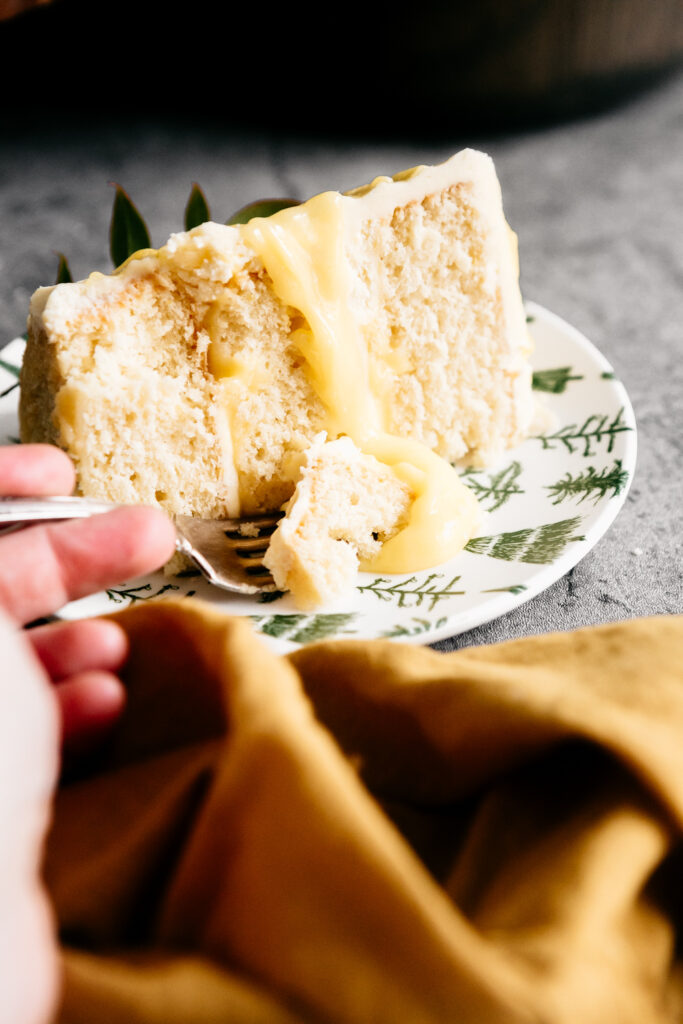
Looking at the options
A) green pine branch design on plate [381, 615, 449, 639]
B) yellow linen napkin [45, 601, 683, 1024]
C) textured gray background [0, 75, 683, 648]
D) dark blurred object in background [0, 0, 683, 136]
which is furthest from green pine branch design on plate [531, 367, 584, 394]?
dark blurred object in background [0, 0, 683, 136]

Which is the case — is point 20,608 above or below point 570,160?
below

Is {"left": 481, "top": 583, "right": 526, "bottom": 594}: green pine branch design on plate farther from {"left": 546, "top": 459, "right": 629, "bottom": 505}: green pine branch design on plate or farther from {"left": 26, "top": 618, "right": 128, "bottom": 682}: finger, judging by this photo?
{"left": 26, "top": 618, "right": 128, "bottom": 682}: finger

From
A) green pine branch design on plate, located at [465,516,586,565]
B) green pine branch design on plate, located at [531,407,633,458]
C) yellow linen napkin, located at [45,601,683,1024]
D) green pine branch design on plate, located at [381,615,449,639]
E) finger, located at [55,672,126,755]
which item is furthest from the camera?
green pine branch design on plate, located at [531,407,633,458]

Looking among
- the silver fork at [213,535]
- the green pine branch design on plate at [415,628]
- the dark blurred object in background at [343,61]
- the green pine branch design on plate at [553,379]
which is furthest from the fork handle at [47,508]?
the dark blurred object in background at [343,61]

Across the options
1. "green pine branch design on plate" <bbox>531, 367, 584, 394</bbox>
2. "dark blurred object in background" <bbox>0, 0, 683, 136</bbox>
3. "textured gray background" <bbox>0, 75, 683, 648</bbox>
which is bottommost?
"green pine branch design on plate" <bbox>531, 367, 584, 394</bbox>

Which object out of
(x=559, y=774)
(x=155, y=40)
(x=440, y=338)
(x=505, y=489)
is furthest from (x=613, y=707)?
(x=155, y=40)

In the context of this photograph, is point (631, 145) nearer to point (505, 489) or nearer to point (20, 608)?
point (505, 489)

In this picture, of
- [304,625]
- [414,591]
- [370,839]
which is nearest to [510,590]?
[414,591]
